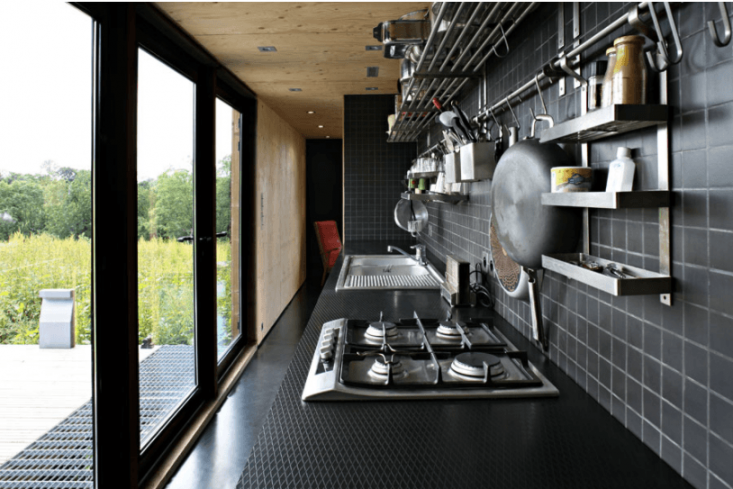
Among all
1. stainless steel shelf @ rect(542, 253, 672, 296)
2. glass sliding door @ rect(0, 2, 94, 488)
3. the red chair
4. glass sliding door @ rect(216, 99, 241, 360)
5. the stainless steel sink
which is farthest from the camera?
the red chair

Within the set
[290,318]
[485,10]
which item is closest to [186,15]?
[485,10]

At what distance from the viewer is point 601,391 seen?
1.02m

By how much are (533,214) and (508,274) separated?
0.48 metres

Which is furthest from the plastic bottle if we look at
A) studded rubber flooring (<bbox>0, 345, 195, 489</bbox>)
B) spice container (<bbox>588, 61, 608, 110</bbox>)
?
studded rubber flooring (<bbox>0, 345, 195, 489</bbox>)

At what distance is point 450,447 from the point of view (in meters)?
0.85

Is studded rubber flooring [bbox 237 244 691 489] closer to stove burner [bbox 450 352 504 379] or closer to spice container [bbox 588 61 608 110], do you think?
stove burner [bbox 450 352 504 379]

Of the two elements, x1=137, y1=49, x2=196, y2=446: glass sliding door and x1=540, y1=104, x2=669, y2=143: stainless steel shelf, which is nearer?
x1=540, y1=104, x2=669, y2=143: stainless steel shelf

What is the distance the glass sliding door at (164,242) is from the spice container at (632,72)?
2.06 metres

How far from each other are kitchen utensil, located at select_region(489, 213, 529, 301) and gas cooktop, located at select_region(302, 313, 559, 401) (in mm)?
147

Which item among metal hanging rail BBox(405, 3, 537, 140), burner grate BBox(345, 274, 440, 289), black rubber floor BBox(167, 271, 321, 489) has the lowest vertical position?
black rubber floor BBox(167, 271, 321, 489)

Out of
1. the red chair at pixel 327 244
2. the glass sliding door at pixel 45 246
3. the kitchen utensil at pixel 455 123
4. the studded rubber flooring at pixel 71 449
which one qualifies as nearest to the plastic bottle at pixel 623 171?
the kitchen utensil at pixel 455 123

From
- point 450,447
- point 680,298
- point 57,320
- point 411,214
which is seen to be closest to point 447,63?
point 680,298

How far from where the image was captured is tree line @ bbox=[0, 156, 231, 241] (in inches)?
56.2

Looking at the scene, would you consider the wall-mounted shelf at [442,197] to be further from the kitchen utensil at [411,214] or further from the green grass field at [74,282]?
the green grass field at [74,282]
